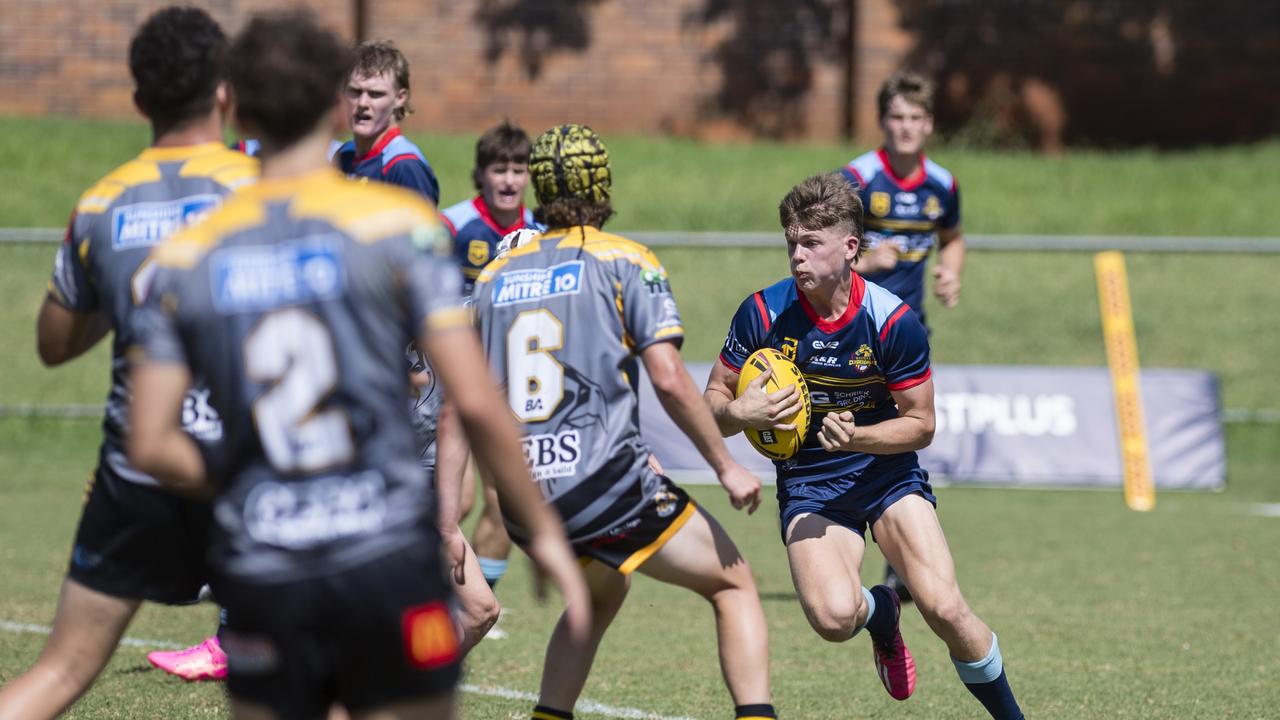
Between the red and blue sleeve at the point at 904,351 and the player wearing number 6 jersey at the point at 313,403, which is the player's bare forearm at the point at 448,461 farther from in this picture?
the red and blue sleeve at the point at 904,351

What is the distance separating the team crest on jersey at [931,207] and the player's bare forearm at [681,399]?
464 centimetres

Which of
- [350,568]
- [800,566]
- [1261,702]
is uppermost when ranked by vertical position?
[350,568]

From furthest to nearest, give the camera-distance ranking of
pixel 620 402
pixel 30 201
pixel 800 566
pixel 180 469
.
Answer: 1. pixel 30 201
2. pixel 800 566
3. pixel 620 402
4. pixel 180 469

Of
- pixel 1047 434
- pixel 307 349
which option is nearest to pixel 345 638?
pixel 307 349

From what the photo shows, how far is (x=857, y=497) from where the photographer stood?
17.8 ft

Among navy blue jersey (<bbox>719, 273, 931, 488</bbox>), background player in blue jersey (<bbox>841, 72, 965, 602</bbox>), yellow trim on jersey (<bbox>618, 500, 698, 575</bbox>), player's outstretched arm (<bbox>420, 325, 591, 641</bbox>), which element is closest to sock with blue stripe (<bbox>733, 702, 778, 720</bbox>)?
yellow trim on jersey (<bbox>618, 500, 698, 575</bbox>)

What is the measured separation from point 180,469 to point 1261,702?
4600 millimetres

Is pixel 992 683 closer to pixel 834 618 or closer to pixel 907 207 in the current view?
pixel 834 618

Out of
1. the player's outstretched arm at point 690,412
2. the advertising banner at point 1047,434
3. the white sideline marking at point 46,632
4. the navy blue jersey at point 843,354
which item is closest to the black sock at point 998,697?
the navy blue jersey at point 843,354

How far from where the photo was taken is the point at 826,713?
5.78 m

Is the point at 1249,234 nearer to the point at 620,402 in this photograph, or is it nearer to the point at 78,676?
the point at 620,402

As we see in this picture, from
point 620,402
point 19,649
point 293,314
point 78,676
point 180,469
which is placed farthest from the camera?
point 19,649

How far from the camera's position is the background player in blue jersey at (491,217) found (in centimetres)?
720

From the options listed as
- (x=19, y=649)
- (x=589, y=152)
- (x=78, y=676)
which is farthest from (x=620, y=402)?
(x=19, y=649)
